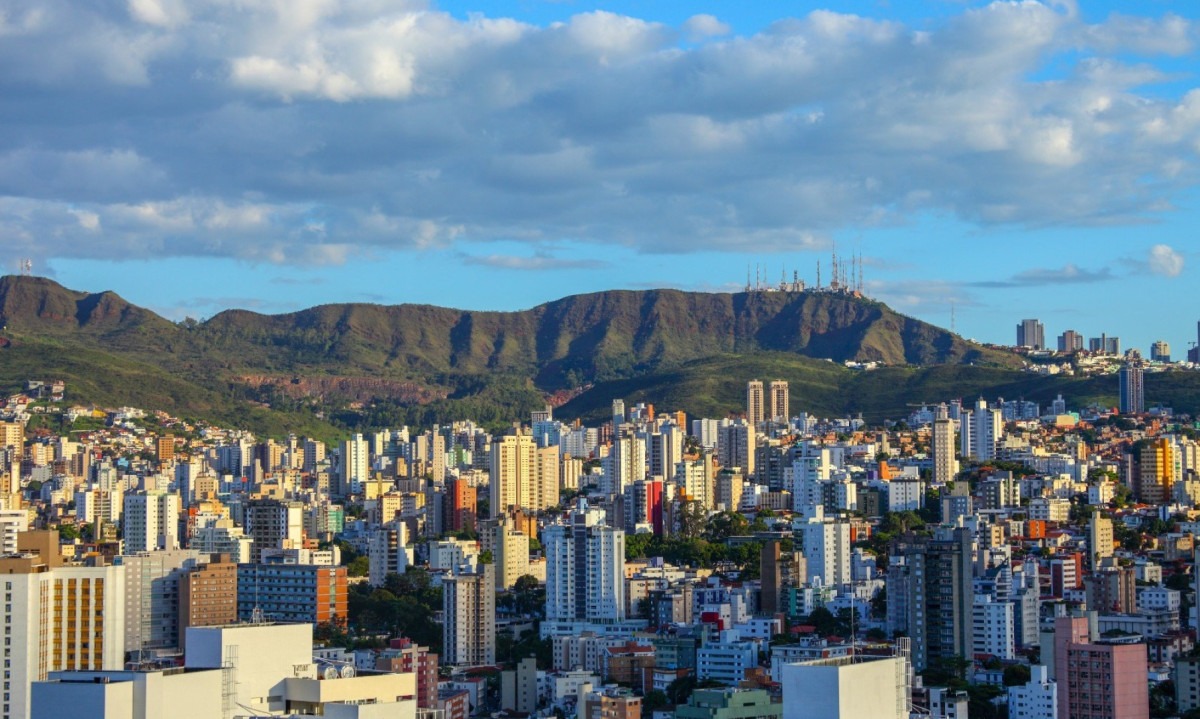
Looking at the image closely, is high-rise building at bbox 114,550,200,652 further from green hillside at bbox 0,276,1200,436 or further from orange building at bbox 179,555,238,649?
green hillside at bbox 0,276,1200,436

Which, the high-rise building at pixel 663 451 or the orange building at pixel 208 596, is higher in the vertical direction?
the high-rise building at pixel 663 451

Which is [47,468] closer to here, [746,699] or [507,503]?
[507,503]

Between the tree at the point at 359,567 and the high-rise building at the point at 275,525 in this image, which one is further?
the high-rise building at the point at 275,525

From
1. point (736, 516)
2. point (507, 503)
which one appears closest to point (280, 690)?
point (736, 516)

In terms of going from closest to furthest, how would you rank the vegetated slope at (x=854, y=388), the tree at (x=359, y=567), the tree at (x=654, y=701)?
the tree at (x=654, y=701) → the tree at (x=359, y=567) → the vegetated slope at (x=854, y=388)

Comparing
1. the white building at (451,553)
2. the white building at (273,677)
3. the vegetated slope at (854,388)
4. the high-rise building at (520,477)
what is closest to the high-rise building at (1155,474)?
the high-rise building at (520,477)

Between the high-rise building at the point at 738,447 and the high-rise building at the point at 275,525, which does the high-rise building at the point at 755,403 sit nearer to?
the high-rise building at the point at 738,447

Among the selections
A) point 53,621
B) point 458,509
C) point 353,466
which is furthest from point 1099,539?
point 353,466
